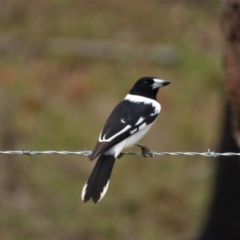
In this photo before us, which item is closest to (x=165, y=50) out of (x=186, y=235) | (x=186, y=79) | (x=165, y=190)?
(x=186, y=79)

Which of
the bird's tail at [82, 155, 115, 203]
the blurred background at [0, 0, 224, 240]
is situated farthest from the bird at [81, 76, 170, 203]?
the blurred background at [0, 0, 224, 240]

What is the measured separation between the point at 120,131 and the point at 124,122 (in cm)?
15

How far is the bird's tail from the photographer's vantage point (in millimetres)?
6121

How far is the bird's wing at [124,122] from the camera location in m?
6.33

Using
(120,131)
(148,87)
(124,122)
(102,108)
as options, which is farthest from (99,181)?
(102,108)

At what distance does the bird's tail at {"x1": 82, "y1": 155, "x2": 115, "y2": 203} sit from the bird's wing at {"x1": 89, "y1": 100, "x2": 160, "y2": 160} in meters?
0.19

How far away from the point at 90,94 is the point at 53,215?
4.31 m

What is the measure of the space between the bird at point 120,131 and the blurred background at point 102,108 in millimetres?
4092

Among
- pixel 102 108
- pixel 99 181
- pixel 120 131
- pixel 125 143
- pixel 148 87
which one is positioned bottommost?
pixel 102 108

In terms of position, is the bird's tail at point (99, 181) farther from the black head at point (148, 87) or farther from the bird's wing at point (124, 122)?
the black head at point (148, 87)

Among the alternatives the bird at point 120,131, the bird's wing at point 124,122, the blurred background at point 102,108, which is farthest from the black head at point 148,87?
the blurred background at point 102,108

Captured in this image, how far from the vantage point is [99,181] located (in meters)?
6.24

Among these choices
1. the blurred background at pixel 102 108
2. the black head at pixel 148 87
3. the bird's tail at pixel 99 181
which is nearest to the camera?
the bird's tail at pixel 99 181

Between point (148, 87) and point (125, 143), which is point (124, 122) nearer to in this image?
point (125, 143)
